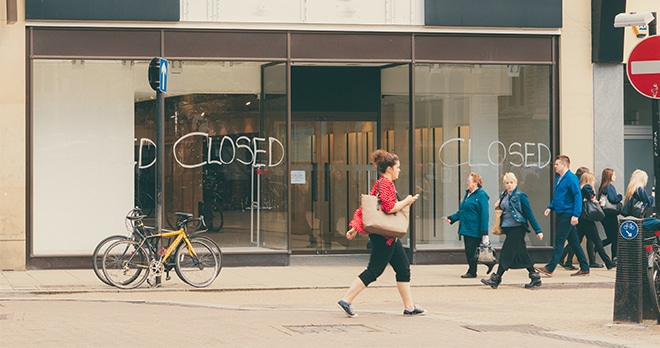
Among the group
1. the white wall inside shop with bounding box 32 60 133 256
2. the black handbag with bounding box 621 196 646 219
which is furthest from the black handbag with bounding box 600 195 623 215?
the white wall inside shop with bounding box 32 60 133 256

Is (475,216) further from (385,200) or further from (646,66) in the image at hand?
(646,66)

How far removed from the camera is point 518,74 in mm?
19422

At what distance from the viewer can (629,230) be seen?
10828mm

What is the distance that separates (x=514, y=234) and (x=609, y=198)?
3.44 m

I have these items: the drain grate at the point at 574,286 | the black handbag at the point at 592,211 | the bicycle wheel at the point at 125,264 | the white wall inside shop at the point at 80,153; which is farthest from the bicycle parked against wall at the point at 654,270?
the white wall inside shop at the point at 80,153

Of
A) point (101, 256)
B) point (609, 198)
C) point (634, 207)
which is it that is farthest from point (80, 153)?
point (634, 207)

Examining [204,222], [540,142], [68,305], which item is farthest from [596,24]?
[68,305]

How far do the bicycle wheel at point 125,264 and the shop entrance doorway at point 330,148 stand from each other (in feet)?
17.3

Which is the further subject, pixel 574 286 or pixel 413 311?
pixel 574 286

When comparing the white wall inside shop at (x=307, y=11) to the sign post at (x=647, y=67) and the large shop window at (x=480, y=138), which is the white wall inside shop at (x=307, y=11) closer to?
the large shop window at (x=480, y=138)

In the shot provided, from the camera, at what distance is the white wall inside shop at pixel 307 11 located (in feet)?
58.7

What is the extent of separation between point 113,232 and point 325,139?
4347mm

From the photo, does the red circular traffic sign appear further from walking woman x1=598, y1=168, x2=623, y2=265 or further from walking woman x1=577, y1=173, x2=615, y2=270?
walking woman x1=598, y1=168, x2=623, y2=265

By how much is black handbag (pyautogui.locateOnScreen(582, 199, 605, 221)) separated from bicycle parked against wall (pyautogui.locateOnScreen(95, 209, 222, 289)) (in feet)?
20.0
